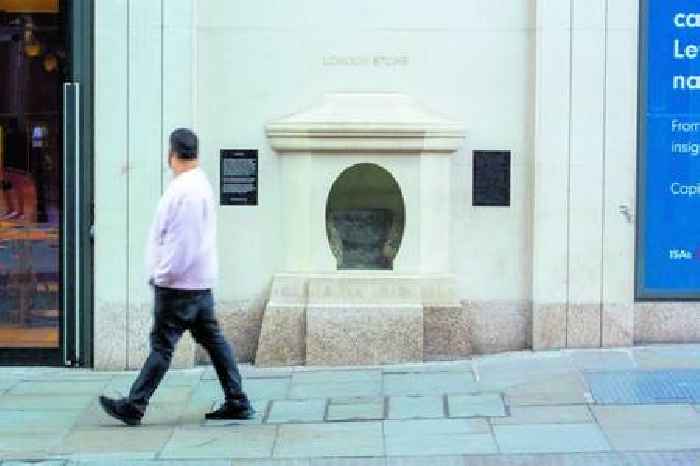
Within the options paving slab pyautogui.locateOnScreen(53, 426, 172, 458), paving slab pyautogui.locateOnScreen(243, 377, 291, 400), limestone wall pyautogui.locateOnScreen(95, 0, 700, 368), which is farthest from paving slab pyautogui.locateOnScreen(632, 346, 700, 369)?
paving slab pyautogui.locateOnScreen(53, 426, 172, 458)

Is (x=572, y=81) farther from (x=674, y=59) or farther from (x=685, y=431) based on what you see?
(x=685, y=431)

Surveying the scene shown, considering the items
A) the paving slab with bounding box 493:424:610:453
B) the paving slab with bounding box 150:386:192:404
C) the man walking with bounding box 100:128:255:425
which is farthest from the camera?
the paving slab with bounding box 150:386:192:404

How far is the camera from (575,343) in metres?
9.64

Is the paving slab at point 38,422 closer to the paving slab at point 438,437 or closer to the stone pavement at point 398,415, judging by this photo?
the stone pavement at point 398,415

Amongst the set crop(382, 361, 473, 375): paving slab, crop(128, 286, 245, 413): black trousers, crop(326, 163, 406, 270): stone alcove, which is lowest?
crop(382, 361, 473, 375): paving slab

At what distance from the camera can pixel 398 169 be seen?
31.5 feet

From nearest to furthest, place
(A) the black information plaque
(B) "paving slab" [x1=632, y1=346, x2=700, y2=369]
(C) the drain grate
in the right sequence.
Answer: (C) the drain grate < (B) "paving slab" [x1=632, y1=346, x2=700, y2=369] < (A) the black information plaque

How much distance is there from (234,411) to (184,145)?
65.2 inches

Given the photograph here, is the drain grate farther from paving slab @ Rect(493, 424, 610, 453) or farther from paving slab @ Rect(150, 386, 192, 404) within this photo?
paving slab @ Rect(150, 386, 192, 404)

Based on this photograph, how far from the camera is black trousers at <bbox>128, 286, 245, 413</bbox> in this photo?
7.77 meters

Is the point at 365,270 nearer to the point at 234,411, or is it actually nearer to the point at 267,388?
the point at 267,388

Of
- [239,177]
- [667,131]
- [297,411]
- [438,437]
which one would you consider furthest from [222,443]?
[667,131]

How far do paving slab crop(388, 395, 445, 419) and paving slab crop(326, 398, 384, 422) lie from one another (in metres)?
0.08

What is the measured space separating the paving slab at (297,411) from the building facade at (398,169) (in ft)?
3.32
